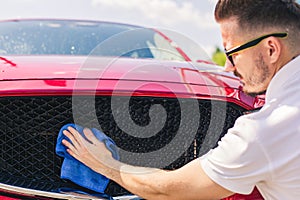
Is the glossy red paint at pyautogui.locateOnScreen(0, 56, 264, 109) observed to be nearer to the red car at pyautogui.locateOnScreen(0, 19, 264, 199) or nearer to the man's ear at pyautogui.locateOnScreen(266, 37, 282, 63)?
the red car at pyautogui.locateOnScreen(0, 19, 264, 199)

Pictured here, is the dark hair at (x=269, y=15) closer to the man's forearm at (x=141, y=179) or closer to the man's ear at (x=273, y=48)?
the man's ear at (x=273, y=48)

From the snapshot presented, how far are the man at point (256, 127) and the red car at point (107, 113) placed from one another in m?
0.45

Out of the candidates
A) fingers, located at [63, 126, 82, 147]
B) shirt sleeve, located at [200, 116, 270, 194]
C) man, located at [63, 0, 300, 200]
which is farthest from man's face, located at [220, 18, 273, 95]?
fingers, located at [63, 126, 82, 147]

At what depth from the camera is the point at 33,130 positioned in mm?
2543

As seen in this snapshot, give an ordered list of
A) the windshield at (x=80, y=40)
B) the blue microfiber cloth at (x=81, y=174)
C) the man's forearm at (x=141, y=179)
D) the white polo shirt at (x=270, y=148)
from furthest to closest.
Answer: the windshield at (x=80, y=40), the blue microfiber cloth at (x=81, y=174), the man's forearm at (x=141, y=179), the white polo shirt at (x=270, y=148)

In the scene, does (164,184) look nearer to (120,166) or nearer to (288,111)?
(120,166)

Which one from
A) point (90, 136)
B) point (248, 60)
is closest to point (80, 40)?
point (90, 136)

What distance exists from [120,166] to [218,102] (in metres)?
0.64

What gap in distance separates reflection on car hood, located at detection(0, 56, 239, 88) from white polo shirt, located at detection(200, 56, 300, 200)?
2.90 ft

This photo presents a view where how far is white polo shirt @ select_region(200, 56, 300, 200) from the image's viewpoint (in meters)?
1.77

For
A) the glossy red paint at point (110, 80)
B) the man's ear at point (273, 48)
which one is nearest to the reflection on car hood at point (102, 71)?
the glossy red paint at point (110, 80)

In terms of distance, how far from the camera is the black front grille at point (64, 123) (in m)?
2.51

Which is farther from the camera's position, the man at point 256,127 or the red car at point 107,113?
the red car at point 107,113

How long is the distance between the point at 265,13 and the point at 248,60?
0.61 feet
